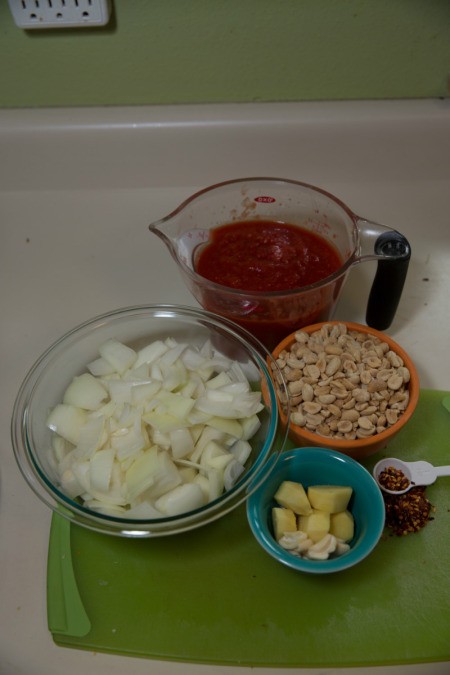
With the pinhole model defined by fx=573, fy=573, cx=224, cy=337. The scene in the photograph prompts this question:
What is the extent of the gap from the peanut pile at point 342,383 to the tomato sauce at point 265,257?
0.11 m

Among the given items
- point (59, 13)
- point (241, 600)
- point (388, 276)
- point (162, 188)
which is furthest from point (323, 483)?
point (59, 13)

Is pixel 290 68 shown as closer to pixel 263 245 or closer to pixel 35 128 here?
pixel 263 245

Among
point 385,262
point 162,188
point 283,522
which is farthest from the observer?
point 162,188

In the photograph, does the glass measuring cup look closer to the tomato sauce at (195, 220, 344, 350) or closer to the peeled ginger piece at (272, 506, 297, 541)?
the tomato sauce at (195, 220, 344, 350)

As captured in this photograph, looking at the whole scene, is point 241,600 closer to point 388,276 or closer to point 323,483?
point 323,483

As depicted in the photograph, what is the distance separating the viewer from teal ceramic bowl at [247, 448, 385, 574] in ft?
2.37

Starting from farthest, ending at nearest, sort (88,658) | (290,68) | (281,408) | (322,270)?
1. (290,68)
2. (322,270)
3. (281,408)
4. (88,658)

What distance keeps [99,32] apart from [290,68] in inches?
14.3

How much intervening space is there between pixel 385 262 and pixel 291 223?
0.24 meters

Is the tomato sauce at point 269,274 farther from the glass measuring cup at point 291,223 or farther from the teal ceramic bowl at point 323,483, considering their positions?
the teal ceramic bowl at point 323,483

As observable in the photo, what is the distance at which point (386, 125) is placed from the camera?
3.77 feet

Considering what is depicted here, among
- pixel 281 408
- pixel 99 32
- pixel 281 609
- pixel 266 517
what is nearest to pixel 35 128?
pixel 99 32

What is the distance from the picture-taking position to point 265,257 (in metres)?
1.00

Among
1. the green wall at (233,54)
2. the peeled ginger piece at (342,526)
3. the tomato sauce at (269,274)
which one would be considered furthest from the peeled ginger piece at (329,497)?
the green wall at (233,54)
